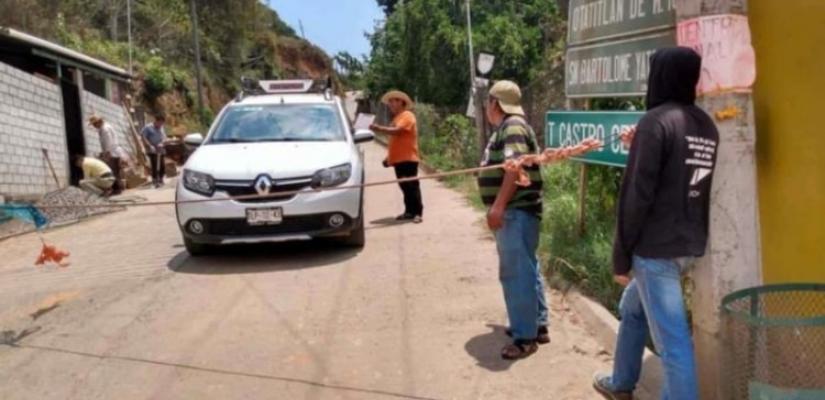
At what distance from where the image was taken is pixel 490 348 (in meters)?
4.77

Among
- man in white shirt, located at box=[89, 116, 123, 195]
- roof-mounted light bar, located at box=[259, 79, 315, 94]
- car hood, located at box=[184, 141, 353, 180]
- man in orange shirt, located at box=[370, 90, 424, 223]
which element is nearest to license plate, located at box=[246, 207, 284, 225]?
car hood, located at box=[184, 141, 353, 180]

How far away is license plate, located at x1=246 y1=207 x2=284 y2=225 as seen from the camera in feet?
22.4

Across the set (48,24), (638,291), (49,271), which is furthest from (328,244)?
(48,24)

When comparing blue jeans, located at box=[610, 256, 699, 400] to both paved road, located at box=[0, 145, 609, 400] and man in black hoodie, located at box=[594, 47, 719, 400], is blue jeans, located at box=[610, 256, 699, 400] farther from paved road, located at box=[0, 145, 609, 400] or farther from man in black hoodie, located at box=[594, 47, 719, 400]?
paved road, located at box=[0, 145, 609, 400]

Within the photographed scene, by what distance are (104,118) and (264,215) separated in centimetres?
1300

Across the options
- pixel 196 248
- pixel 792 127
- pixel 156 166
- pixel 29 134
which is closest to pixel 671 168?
Result: pixel 792 127

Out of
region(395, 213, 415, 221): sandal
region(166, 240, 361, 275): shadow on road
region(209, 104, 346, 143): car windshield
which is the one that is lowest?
region(166, 240, 361, 275): shadow on road

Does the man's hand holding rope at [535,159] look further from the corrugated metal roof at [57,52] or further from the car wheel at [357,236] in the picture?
the corrugated metal roof at [57,52]

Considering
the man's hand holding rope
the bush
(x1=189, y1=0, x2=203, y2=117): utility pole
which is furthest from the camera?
(x1=189, y1=0, x2=203, y2=117): utility pole

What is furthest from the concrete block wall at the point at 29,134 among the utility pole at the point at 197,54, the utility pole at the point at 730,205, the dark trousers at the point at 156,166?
the utility pole at the point at 197,54

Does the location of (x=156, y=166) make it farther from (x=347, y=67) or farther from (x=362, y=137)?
(x=347, y=67)

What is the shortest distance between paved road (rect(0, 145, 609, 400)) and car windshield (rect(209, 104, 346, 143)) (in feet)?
3.77

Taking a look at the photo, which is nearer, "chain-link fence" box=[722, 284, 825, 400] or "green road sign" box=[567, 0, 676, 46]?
"chain-link fence" box=[722, 284, 825, 400]

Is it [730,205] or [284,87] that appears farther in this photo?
[284,87]
